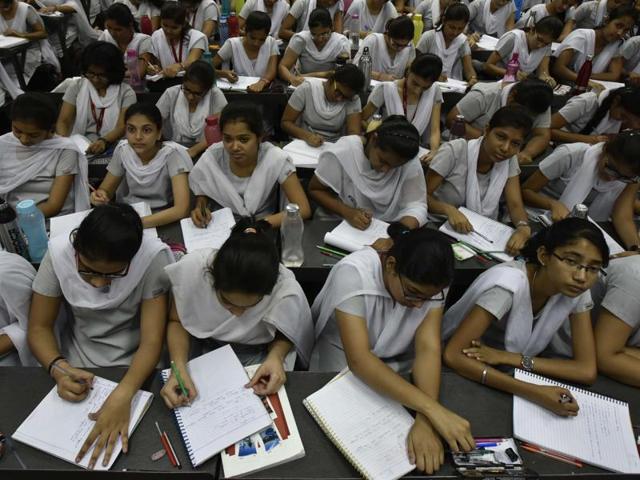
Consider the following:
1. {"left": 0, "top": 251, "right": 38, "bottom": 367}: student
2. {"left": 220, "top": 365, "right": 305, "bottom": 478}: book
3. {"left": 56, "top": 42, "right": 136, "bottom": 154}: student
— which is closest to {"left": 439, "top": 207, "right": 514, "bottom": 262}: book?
{"left": 220, "top": 365, "right": 305, "bottom": 478}: book

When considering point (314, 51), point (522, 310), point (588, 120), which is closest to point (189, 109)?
point (314, 51)

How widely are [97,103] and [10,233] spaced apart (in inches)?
61.4

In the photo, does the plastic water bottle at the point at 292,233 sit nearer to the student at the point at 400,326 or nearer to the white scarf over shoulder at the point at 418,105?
the student at the point at 400,326

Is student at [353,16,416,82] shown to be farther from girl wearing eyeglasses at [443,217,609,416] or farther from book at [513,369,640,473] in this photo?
book at [513,369,640,473]

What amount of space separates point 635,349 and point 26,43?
4983 millimetres

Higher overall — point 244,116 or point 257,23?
point 257,23

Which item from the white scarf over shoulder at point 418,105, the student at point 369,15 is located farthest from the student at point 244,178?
the student at point 369,15

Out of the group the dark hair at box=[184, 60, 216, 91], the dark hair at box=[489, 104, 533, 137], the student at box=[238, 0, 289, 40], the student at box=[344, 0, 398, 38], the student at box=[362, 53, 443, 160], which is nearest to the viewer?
the dark hair at box=[489, 104, 533, 137]

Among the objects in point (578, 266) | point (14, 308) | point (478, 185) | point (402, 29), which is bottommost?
point (14, 308)

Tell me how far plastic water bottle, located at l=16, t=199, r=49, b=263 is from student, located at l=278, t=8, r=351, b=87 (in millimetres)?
2635

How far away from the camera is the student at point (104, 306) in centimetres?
129

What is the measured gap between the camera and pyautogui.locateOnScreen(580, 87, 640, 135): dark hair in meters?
2.79

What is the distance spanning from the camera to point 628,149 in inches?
86.3

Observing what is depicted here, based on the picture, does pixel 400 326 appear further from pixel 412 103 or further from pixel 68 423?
pixel 412 103
